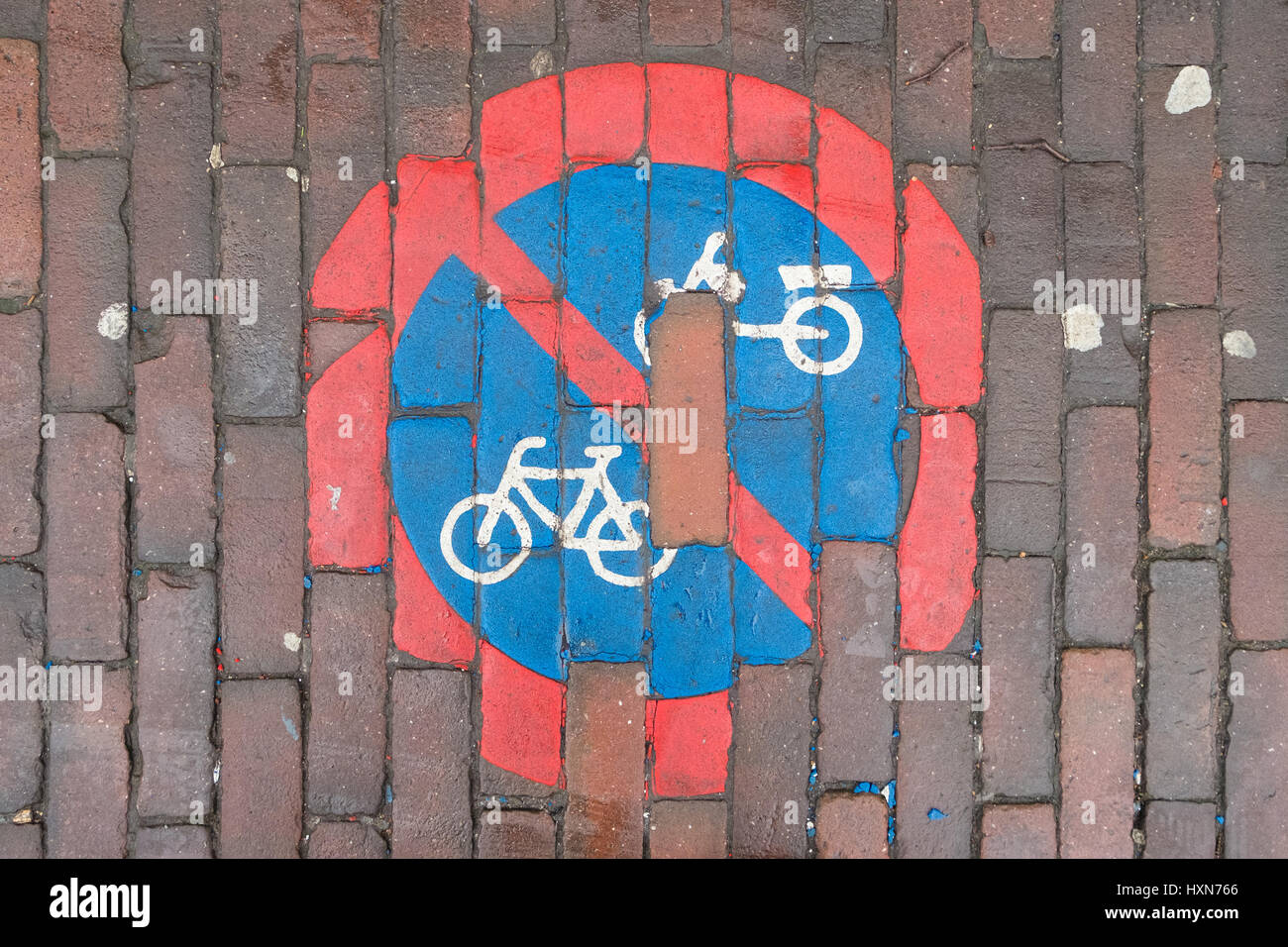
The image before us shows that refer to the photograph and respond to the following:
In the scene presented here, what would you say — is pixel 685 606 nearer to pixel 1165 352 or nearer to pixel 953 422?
pixel 953 422

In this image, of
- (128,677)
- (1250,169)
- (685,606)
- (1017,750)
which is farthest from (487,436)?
(1250,169)

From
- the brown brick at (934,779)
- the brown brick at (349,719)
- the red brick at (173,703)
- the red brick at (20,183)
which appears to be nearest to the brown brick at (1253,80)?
the brown brick at (934,779)

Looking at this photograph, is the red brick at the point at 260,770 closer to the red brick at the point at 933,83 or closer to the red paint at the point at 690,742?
the red paint at the point at 690,742

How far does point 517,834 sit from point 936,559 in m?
2.04

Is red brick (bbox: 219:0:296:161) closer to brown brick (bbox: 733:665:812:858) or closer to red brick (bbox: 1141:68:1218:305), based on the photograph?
brown brick (bbox: 733:665:812:858)

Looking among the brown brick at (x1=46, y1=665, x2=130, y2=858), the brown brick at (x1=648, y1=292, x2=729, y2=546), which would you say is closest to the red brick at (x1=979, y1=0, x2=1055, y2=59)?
the brown brick at (x1=648, y1=292, x2=729, y2=546)

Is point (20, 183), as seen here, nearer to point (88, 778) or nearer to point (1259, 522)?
point (88, 778)

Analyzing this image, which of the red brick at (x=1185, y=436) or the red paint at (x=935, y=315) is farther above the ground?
the red paint at (x=935, y=315)

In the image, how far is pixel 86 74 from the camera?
3.45 metres

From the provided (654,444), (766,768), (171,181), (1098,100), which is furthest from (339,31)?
(766,768)

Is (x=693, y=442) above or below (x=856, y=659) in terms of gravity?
above

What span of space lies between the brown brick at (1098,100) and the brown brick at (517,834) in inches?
138

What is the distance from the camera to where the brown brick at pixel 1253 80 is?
137 inches

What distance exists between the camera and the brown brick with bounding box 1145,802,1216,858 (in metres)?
3.45
